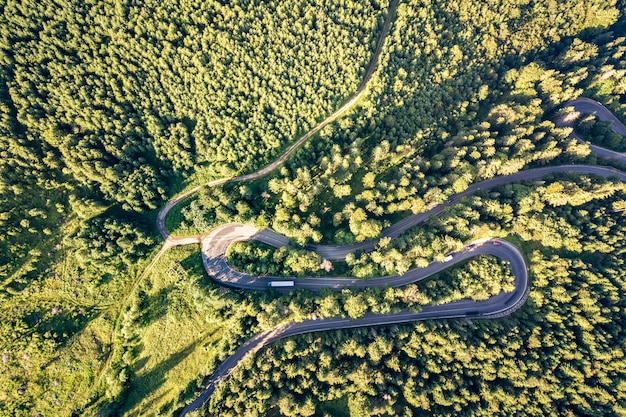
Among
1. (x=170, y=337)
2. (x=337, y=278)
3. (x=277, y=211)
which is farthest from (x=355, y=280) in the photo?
(x=170, y=337)

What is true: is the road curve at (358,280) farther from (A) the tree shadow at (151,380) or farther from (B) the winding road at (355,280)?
(A) the tree shadow at (151,380)

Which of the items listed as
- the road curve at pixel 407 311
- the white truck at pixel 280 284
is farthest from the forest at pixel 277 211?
the white truck at pixel 280 284

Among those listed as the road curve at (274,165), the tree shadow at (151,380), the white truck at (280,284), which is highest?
the road curve at (274,165)

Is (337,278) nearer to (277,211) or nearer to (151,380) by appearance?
(277,211)

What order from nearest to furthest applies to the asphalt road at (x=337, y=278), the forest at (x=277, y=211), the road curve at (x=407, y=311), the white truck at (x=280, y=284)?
the forest at (x=277, y=211), the road curve at (x=407, y=311), the asphalt road at (x=337, y=278), the white truck at (x=280, y=284)

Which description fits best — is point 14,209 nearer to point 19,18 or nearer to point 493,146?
point 19,18

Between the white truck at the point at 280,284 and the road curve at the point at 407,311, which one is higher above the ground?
the white truck at the point at 280,284

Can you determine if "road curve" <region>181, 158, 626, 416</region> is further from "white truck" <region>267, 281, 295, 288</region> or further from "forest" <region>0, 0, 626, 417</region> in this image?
"forest" <region>0, 0, 626, 417</region>

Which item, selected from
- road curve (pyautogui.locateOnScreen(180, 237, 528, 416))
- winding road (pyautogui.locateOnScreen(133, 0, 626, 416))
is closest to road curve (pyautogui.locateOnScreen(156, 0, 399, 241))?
winding road (pyautogui.locateOnScreen(133, 0, 626, 416))
